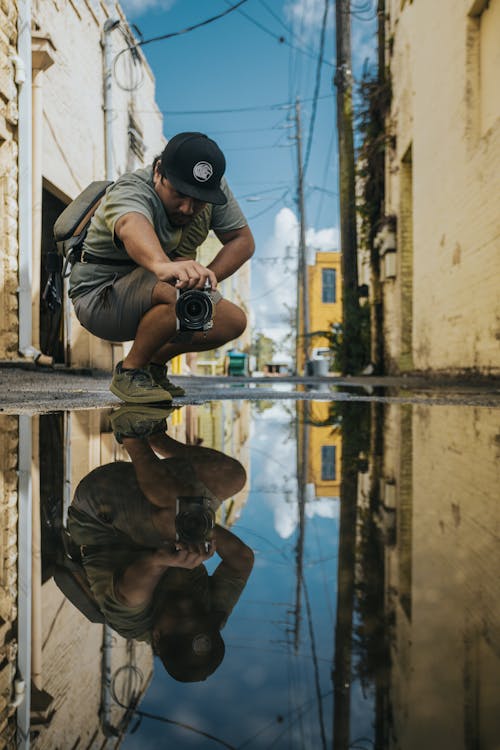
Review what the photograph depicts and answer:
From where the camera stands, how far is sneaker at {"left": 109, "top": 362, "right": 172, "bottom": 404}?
2.82m

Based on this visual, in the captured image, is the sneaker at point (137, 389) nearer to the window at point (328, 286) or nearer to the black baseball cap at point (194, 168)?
the black baseball cap at point (194, 168)

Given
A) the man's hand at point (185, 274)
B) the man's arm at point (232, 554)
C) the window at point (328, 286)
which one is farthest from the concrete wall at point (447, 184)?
the window at point (328, 286)

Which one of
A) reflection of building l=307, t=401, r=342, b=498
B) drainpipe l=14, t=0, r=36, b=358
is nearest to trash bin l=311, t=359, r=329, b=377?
drainpipe l=14, t=0, r=36, b=358

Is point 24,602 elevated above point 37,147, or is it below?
below

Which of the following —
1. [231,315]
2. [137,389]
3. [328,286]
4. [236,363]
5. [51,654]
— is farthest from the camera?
[328,286]

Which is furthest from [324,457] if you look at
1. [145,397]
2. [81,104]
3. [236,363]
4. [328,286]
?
[328,286]

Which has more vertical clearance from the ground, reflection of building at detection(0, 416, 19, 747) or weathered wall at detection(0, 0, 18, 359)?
weathered wall at detection(0, 0, 18, 359)

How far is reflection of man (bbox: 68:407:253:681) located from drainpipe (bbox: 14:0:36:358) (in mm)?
5271

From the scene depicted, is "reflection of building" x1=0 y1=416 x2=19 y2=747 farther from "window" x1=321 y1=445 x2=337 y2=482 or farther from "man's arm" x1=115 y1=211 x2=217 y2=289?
"man's arm" x1=115 y1=211 x2=217 y2=289

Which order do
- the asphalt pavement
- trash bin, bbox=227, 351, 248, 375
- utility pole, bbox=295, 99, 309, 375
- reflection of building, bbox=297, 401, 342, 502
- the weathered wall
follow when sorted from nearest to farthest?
reflection of building, bbox=297, 401, 342, 502 < the asphalt pavement < the weathered wall < utility pole, bbox=295, 99, 309, 375 < trash bin, bbox=227, 351, 248, 375

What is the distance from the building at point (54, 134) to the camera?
20.0 ft

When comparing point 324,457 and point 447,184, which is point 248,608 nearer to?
point 324,457

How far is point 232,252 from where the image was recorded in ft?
9.62

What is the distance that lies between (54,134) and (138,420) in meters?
6.44
